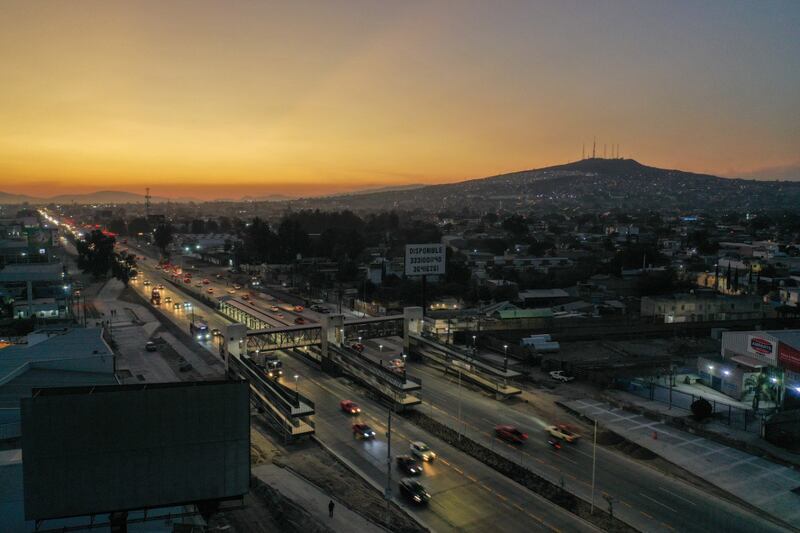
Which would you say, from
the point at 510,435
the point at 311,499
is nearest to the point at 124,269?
the point at 311,499

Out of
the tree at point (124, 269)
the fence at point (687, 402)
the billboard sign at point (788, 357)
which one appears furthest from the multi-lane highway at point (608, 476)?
the tree at point (124, 269)

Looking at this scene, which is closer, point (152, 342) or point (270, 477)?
point (270, 477)

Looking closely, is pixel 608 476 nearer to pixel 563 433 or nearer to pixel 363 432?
pixel 563 433

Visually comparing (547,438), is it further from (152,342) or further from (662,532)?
(152,342)

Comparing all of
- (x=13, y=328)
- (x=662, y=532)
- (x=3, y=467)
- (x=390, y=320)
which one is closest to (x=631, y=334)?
(x=390, y=320)

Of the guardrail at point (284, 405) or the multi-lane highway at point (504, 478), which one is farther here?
the guardrail at point (284, 405)

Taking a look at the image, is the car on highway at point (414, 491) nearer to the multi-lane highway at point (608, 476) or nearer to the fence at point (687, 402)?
the multi-lane highway at point (608, 476)

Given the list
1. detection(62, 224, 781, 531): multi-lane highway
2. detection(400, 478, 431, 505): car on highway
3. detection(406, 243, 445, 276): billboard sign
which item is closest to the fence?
detection(62, 224, 781, 531): multi-lane highway
